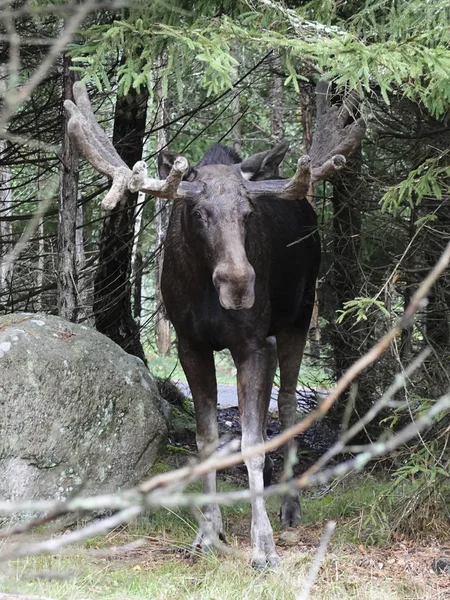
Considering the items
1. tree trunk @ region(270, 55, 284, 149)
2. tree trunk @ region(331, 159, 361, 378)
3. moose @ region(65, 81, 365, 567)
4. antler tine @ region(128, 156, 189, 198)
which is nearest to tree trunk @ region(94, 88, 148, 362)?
tree trunk @ region(331, 159, 361, 378)

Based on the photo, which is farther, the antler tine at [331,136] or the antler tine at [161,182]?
the antler tine at [331,136]

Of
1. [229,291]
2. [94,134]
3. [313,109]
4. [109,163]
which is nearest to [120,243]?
[313,109]

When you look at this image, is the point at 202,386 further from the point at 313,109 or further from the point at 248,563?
the point at 313,109

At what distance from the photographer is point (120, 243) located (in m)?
10.3

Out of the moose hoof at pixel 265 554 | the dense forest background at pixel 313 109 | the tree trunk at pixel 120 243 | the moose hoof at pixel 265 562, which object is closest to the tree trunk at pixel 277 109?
the dense forest background at pixel 313 109

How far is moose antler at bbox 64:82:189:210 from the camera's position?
6320mm

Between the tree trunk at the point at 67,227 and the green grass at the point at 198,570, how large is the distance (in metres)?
2.60

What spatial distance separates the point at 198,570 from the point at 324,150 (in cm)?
375

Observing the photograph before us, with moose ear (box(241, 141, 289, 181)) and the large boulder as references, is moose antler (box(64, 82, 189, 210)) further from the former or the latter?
the large boulder

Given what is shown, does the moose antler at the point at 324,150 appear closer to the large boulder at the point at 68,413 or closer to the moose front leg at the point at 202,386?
the moose front leg at the point at 202,386

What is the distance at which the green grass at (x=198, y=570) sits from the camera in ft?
17.8

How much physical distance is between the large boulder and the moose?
747 millimetres

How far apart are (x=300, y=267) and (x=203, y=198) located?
7.49 feet

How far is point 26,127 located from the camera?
10047 mm
